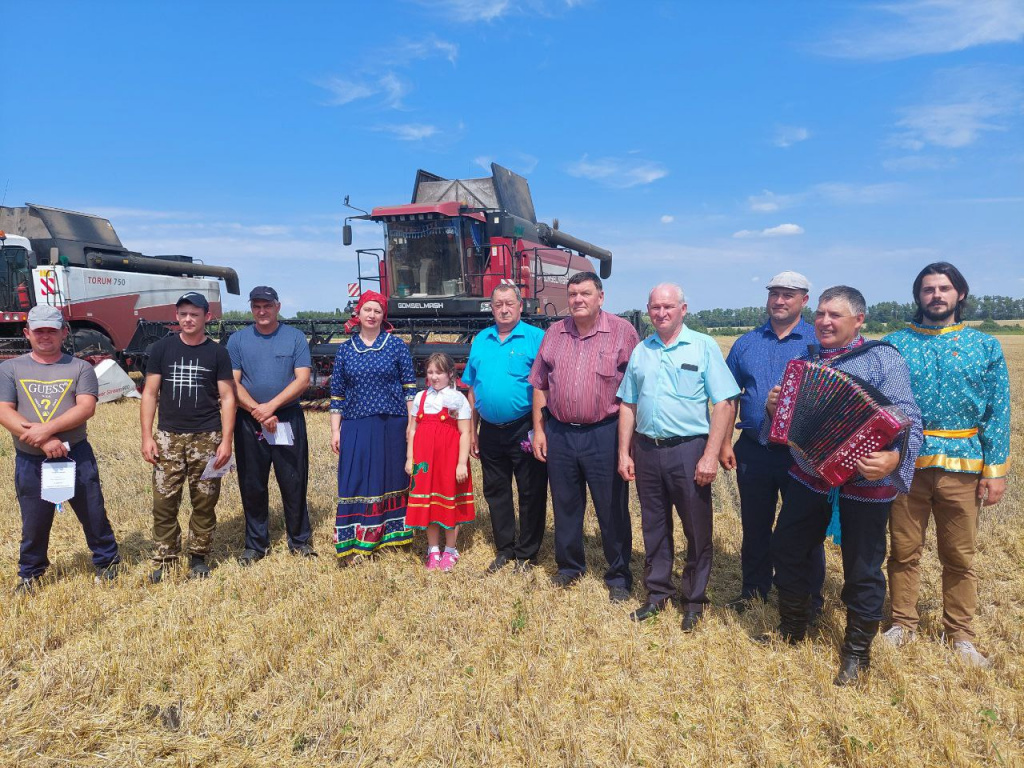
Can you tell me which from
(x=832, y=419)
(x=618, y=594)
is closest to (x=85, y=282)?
(x=618, y=594)

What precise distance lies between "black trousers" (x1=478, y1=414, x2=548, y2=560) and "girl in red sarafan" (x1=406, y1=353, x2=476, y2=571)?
0.18m

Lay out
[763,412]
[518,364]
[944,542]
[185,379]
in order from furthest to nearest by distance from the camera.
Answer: [518,364]
[185,379]
[763,412]
[944,542]

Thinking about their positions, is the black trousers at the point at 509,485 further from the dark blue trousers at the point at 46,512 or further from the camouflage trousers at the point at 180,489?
the dark blue trousers at the point at 46,512

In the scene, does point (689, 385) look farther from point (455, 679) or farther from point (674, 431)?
point (455, 679)

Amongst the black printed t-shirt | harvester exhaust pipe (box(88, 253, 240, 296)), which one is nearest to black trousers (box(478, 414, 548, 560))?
the black printed t-shirt

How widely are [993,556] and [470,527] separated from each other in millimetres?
3976

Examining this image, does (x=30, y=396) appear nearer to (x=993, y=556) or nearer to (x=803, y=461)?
(x=803, y=461)

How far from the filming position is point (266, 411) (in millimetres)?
4582

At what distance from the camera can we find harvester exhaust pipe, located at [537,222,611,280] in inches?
593

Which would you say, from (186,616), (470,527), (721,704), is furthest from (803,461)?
(186,616)

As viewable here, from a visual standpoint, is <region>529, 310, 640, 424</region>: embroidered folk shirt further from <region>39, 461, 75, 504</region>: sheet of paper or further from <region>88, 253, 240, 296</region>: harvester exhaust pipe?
<region>88, 253, 240, 296</region>: harvester exhaust pipe

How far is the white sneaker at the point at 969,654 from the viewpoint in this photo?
10.7ft

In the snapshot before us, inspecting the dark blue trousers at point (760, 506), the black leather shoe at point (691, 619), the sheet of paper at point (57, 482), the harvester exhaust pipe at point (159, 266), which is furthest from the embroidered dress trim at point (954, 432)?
the harvester exhaust pipe at point (159, 266)

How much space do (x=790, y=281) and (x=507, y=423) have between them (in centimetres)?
204
